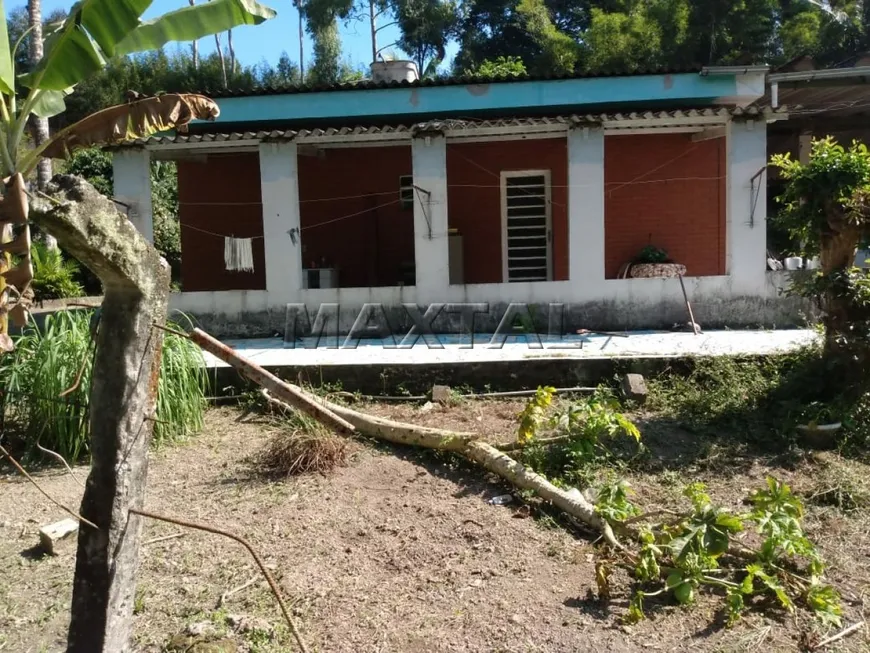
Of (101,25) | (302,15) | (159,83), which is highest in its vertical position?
(302,15)

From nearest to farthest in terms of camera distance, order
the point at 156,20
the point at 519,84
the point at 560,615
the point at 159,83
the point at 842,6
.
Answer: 1. the point at 560,615
2. the point at 156,20
3. the point at 519,84
4. the point at 842,6
5. the point at 159,83

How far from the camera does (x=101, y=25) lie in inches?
149

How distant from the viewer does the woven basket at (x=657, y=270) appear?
10945 mm

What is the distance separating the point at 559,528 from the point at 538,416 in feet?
3.48

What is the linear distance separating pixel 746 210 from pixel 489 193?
427cm

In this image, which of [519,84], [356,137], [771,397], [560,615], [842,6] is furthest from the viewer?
[842,6]

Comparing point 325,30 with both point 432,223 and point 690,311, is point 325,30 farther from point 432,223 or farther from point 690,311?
point 690,311

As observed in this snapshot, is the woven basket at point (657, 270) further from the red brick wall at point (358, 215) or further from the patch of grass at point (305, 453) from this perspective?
the patch of grass at point (305, 453)

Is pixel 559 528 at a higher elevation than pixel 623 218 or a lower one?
lower

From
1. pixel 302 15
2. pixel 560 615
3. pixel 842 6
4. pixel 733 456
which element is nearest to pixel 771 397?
pixel 733 456

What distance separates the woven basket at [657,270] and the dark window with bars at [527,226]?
160cm

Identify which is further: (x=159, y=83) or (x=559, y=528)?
(x=159, y=83)

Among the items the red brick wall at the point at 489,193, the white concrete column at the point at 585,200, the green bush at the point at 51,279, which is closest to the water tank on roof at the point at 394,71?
the red brick wall at the point at 489,193

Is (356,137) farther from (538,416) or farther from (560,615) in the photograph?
(560,615)
